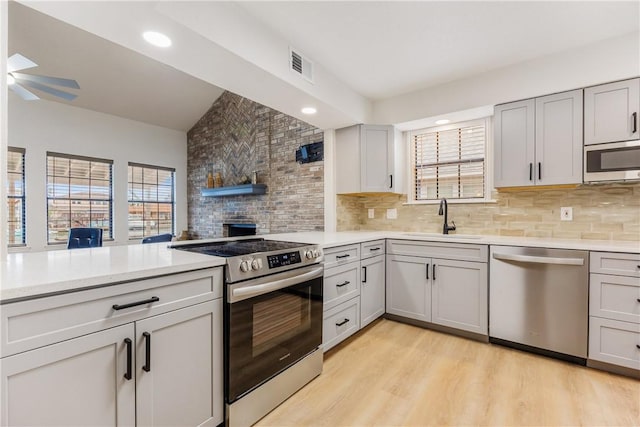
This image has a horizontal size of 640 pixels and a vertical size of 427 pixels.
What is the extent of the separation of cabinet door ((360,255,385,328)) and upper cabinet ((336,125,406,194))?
889mm

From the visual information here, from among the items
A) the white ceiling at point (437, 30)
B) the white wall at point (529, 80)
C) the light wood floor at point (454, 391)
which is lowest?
the light wood floor at point (454, 391)

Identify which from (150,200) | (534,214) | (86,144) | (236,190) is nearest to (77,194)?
(86,144)

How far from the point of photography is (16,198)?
4484mm

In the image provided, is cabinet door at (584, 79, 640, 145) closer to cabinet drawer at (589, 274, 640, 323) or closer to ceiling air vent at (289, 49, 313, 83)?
cabinet drawer at (589, 274, 640, 323)

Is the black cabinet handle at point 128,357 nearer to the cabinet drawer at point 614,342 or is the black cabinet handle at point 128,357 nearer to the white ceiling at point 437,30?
the white ceiling at point 437,30

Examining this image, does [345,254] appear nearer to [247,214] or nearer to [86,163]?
[247,214]

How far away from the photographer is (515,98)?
2701 mm

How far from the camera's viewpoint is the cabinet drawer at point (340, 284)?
235cm

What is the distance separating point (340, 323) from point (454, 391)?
92 centimetres

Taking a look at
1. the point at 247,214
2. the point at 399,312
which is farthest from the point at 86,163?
the point at 399,312

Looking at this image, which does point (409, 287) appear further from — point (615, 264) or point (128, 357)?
point (128, 357)

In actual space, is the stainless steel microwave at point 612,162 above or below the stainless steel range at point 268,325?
above

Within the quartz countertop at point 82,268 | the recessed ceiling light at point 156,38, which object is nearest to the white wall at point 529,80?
the recessed ceiling light at point 156,38

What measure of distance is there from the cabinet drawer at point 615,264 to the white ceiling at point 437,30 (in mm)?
1677
